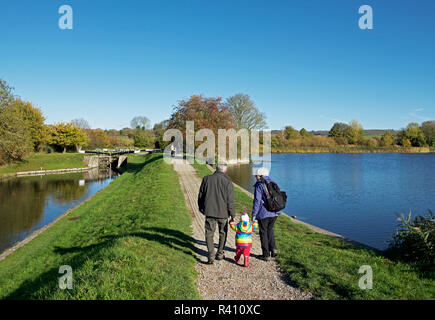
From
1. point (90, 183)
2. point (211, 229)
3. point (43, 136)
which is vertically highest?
point (43, 136)

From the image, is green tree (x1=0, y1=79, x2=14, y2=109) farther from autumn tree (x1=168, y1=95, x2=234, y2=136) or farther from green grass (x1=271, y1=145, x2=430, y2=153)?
green grass (x1=271, y1=145, x2=430, y2=153)

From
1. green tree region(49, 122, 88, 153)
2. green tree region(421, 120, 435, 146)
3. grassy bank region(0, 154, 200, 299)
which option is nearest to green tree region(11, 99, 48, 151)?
green tree region(49, 122, 88, 153)

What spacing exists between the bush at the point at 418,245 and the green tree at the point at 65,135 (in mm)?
57586

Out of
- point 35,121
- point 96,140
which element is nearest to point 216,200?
point 35,121

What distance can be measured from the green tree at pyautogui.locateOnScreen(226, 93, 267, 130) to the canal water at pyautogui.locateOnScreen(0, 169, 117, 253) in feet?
96.0

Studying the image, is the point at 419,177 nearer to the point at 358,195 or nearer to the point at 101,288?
the point at 358,195

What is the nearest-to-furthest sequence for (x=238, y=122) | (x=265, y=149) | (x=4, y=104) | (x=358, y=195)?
(x=358, y=195) < (x=4, y=104) < (x=238, y=122) < (x=265, y=149)

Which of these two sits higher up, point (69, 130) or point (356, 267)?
point (69, 130)

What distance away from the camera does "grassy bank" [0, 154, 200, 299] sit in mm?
4598

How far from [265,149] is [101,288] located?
2275 inches

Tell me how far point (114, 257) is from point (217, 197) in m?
2.37

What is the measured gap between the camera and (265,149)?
6081 centimetres
